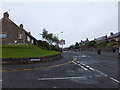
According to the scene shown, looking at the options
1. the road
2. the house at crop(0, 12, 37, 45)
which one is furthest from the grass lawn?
the house at crop(0, 12, 37, 45)

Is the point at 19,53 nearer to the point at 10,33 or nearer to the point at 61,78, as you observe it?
the point at 61,78

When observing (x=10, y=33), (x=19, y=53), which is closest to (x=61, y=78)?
(x=19, y=53)

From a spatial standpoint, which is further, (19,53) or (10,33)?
(10,33)

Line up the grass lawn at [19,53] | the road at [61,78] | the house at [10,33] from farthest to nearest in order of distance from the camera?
the house at [10,33]
the grass lawn at [19,53]
the road at [61,78]

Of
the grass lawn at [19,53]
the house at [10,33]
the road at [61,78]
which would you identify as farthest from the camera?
the house at [10,33]

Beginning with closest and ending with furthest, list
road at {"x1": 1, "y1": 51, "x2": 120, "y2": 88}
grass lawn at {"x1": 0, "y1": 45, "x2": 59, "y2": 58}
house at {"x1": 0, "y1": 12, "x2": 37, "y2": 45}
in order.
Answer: road at {"x1": 1, "y1": 51, "x2": 120, "y2": 88} < grass lawn at {"x1": 0, "y1": 45, "x2": 59, "y2": 58} < house at {"x1": 0, "y1": 12, "x2": 37, "y2": 45}

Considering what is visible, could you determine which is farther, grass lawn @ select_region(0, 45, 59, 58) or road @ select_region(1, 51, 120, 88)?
grass lawn @ select_region(0, 45, 59, 58)

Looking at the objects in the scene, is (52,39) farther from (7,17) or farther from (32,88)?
(32,88)

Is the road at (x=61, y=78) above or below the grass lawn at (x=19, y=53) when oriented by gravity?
below

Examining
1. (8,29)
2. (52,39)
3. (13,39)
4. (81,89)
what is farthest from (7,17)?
(81,89)

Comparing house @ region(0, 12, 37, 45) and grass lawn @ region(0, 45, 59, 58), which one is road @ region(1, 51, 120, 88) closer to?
grass lawn @ region(0, 45, 59, 58)

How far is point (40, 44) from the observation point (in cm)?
3506

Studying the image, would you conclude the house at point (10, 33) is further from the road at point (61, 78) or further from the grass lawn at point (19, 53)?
the road at point (61, 78)

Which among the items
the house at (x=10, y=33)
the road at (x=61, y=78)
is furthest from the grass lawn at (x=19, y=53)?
the house at (x=10, y=33)
